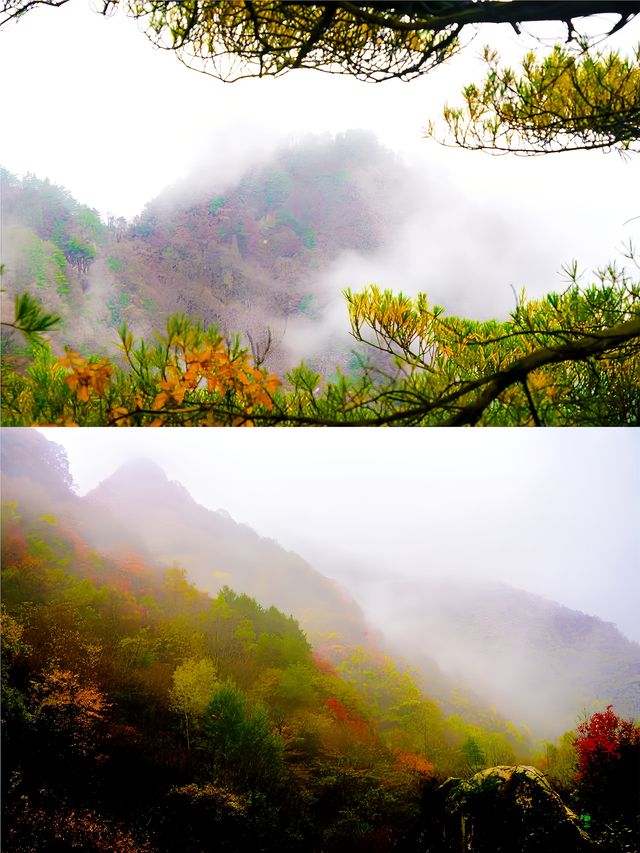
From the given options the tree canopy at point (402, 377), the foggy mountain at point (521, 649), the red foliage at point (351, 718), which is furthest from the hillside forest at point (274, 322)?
the red foliage at point (351, 718)

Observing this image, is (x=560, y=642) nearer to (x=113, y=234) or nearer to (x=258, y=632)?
(x=258, y=632)

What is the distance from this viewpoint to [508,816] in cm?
190

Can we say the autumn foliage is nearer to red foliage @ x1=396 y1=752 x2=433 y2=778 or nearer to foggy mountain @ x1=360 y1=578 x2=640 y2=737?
foggy mountain @ x1=360 y1=578 x2=640 y2=737

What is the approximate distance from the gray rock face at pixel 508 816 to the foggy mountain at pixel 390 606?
0.15 m

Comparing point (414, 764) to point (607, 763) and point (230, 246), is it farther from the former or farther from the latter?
point (230, 246)

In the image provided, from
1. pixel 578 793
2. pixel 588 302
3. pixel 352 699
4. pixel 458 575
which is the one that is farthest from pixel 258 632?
pixel 588 302

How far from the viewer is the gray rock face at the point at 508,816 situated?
188 cm

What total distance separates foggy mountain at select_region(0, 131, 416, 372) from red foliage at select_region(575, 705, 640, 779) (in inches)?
63.6

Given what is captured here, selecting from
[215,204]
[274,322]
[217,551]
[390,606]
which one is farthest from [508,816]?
[215,204]

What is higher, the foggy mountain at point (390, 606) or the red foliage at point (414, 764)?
the foggy mountain at point (390, 606)

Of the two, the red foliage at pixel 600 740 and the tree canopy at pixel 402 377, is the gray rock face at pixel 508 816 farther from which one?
the tree canopy at pixel 402 377

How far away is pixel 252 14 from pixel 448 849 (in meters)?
2.71

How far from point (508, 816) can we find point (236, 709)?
76 centimetres

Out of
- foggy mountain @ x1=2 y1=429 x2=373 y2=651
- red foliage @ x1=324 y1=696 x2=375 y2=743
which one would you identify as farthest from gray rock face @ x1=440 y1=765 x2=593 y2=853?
foggy mountain @ x1=2 y1=429 x2=373 y2=651
